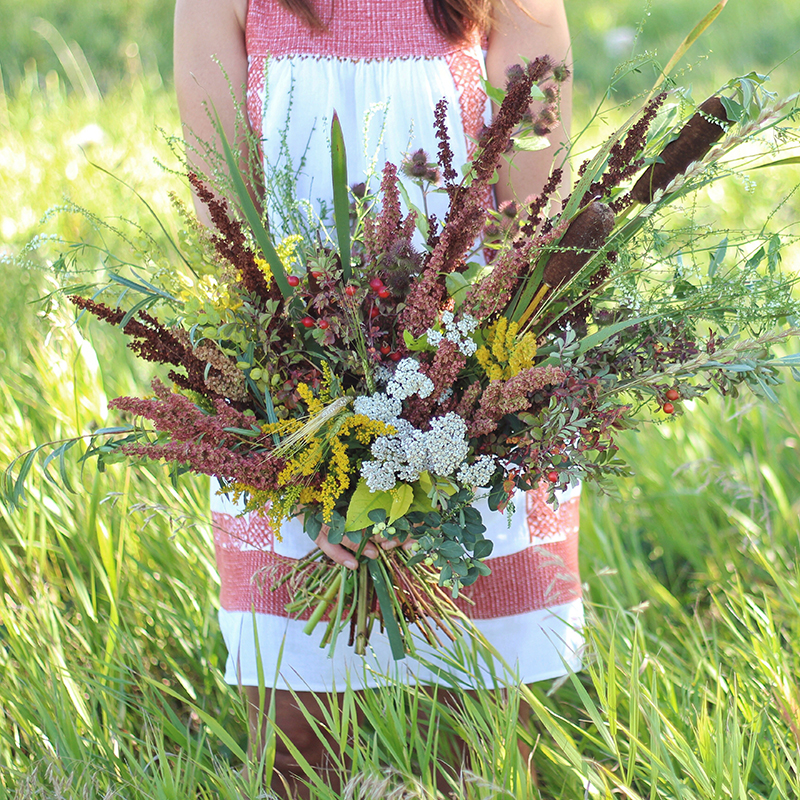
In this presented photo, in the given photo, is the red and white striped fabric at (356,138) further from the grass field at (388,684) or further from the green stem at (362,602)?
the green stem at (362,602)

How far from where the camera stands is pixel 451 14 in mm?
1385

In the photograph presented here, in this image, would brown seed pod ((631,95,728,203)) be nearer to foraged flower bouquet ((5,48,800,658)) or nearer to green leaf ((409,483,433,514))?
foraged flower bouquet ((5,48,800,658))

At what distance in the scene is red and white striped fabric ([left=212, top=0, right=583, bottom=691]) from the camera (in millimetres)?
1388

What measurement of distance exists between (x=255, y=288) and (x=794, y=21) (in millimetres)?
7272

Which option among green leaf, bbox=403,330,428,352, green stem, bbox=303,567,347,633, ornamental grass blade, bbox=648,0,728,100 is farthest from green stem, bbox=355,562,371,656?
ornamental grass blade, bbox=648,0,728,100

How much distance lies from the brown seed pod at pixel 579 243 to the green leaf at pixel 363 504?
1.07ft

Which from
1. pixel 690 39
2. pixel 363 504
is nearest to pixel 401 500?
pixel 363 504

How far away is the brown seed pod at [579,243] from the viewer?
0.89 meters

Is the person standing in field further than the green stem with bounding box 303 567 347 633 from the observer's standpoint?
Yes

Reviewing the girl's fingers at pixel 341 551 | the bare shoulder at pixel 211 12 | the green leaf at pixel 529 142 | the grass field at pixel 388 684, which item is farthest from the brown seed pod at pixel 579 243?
the bare shoulder at pixel 211 12

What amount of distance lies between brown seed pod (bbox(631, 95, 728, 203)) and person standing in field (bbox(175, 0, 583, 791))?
1.42 ft

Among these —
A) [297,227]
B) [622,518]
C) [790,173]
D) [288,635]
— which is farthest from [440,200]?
[790,173]

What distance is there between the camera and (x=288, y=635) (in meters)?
1.41

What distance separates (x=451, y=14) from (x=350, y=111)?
0.23 m
